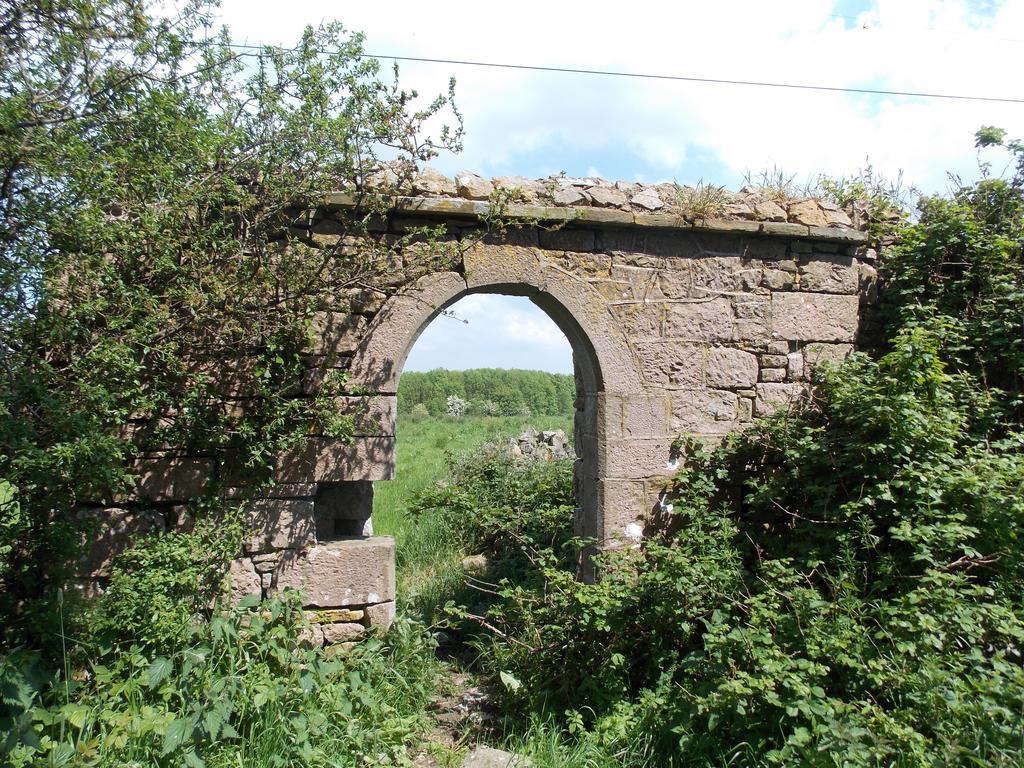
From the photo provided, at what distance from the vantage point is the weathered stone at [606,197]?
4.24 meters

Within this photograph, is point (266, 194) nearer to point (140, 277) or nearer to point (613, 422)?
point (140, 277)

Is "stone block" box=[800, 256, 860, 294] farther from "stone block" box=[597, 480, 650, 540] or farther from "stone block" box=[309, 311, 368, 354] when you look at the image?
"stone block" box=[309, 311, 368, 354]

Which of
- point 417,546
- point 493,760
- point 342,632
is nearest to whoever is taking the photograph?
point 493,760

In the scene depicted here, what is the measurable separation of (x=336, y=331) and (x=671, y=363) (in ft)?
6.89

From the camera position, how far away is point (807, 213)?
4574 millimetres

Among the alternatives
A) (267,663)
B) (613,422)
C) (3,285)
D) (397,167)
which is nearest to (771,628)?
(613,422)

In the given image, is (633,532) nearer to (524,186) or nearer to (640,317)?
(640,317)

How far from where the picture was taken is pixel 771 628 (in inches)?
124

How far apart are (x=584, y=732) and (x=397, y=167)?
3232 mm

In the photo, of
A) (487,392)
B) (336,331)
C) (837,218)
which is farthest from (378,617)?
(487,392)

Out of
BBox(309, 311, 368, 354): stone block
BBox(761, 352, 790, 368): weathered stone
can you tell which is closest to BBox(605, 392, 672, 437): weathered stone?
BBox(761, 352, 790, 368): weathered stone

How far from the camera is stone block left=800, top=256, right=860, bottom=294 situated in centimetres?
459

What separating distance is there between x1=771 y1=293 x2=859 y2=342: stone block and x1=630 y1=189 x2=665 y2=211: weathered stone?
3.31 ft

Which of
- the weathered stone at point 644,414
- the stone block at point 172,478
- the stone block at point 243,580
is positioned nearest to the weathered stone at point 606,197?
the weathered stone at point 644,414
